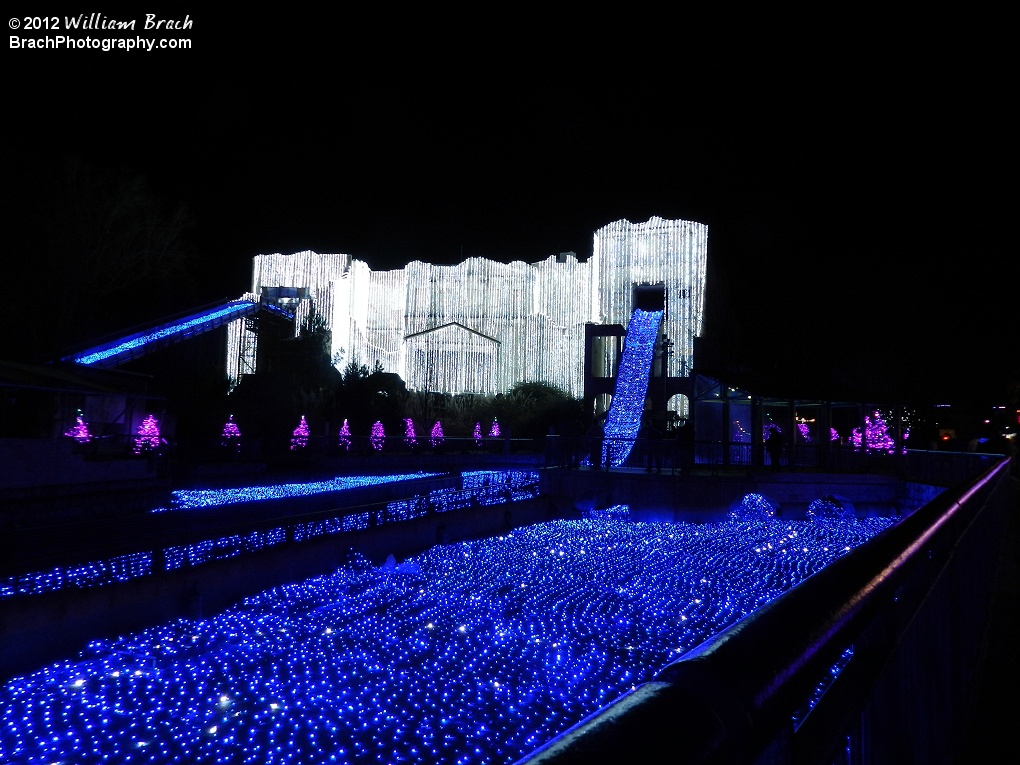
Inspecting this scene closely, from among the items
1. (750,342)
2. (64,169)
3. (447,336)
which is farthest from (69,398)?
(750,342)

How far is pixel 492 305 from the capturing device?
49.3 metres

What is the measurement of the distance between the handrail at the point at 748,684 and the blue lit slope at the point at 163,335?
26.1 metres

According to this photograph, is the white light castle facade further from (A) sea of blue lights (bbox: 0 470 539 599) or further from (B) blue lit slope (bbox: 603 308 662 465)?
(A) sea of blue lights (bbox: 0 470 539 599)

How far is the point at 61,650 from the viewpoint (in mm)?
6754

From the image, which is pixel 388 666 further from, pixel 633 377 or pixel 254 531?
pixel 633 377

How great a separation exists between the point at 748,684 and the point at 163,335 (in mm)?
31784

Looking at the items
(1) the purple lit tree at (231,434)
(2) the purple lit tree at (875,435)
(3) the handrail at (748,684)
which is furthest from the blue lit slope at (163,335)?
(3) the handrail at (748,684)

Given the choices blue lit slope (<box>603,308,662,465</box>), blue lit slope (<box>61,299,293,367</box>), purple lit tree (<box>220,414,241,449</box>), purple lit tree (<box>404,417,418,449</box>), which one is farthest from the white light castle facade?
purple lit tree (<box>220,414,241,449</box>)

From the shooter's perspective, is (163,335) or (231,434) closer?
(231,434)

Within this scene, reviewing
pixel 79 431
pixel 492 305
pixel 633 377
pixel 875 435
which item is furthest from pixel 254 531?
pixel 492 305

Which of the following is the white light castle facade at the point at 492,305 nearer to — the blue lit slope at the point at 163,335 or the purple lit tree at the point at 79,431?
the blue lit slope at the point at 163,335

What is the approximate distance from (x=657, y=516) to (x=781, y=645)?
17460 mm

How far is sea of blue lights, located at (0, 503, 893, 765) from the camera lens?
5418mm

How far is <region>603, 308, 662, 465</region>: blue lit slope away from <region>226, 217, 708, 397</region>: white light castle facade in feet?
33.0
